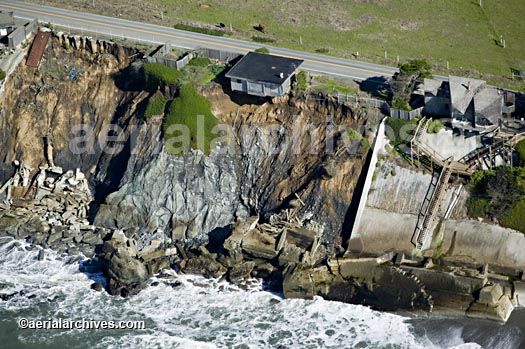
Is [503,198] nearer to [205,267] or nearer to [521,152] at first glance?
[521,152]

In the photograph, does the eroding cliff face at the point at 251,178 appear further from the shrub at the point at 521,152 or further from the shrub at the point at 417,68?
the shrub at the point at 521,152

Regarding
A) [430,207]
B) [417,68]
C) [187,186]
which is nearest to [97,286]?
[187,186]

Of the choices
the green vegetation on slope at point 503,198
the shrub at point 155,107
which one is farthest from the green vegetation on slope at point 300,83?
the green vegetation on slope at point 503,198

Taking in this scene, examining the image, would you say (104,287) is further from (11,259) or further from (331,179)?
(331,179)

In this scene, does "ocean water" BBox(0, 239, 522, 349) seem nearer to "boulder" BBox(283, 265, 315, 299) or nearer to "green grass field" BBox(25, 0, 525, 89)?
"boulder" BBox(283, 265, 315, 299)

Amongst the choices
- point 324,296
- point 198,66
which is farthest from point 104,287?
point 198,66

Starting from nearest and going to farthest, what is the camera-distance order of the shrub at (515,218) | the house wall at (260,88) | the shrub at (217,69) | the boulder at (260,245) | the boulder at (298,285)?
the boulder at (298,285), the shrub at (515,218), the boulder at (260,245), the house wall at (260,88), the shrub at (217,69)
